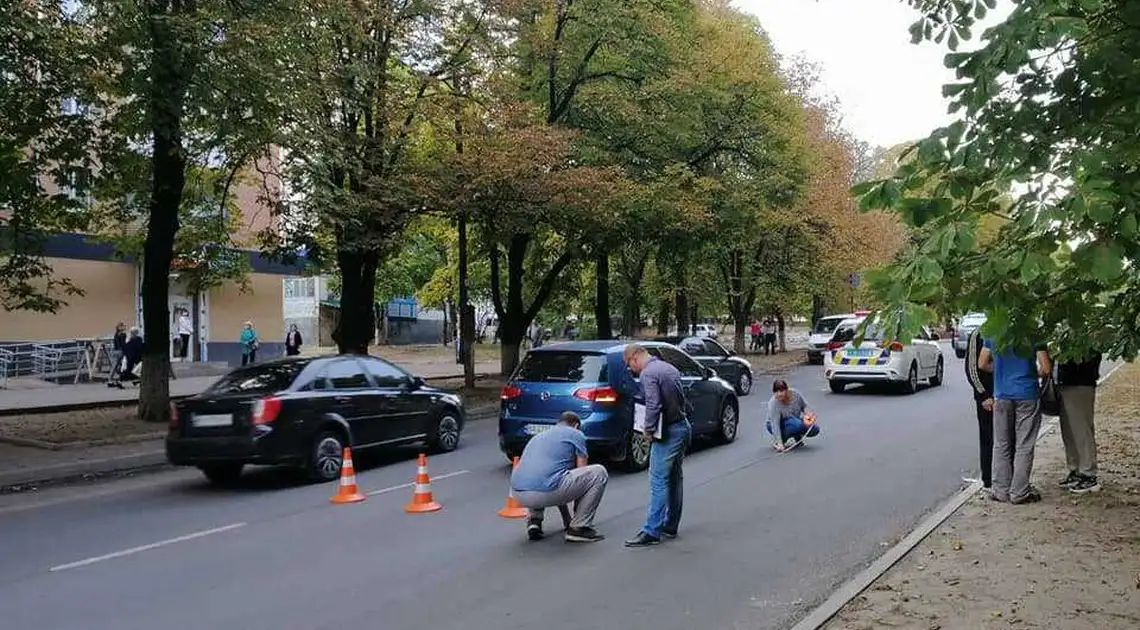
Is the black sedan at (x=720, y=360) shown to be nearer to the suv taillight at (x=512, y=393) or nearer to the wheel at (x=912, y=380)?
the wheel at (x=912, y=380)

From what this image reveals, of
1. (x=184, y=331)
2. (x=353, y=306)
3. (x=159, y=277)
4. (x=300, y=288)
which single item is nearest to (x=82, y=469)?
(x=159, y=277)

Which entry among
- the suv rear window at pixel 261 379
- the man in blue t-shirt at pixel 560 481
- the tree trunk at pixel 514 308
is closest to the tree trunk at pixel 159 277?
the suv rear window at pixel 261 379

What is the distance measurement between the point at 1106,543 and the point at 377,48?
53.6 feet

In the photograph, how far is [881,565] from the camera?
21.6 ft

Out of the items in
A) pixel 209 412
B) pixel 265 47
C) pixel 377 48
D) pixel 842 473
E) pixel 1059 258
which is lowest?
pixel 842 473

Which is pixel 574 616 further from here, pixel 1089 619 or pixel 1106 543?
pixel 1106 543

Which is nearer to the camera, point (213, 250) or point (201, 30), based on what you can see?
point (201, 30)

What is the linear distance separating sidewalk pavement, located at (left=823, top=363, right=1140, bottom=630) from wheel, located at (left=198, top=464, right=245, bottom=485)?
26.6 ft

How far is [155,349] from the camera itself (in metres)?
16.0

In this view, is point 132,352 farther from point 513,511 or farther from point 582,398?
point 513,511

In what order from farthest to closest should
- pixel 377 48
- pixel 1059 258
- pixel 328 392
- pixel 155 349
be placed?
pixel 377 48 < pixel 155 349 < pixel 328 392 < pixel 1059 258

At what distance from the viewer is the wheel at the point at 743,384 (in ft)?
72.1

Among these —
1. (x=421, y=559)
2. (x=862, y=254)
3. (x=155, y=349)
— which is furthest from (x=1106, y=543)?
(x=862, y=254)

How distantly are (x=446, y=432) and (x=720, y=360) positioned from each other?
9.22 metres
